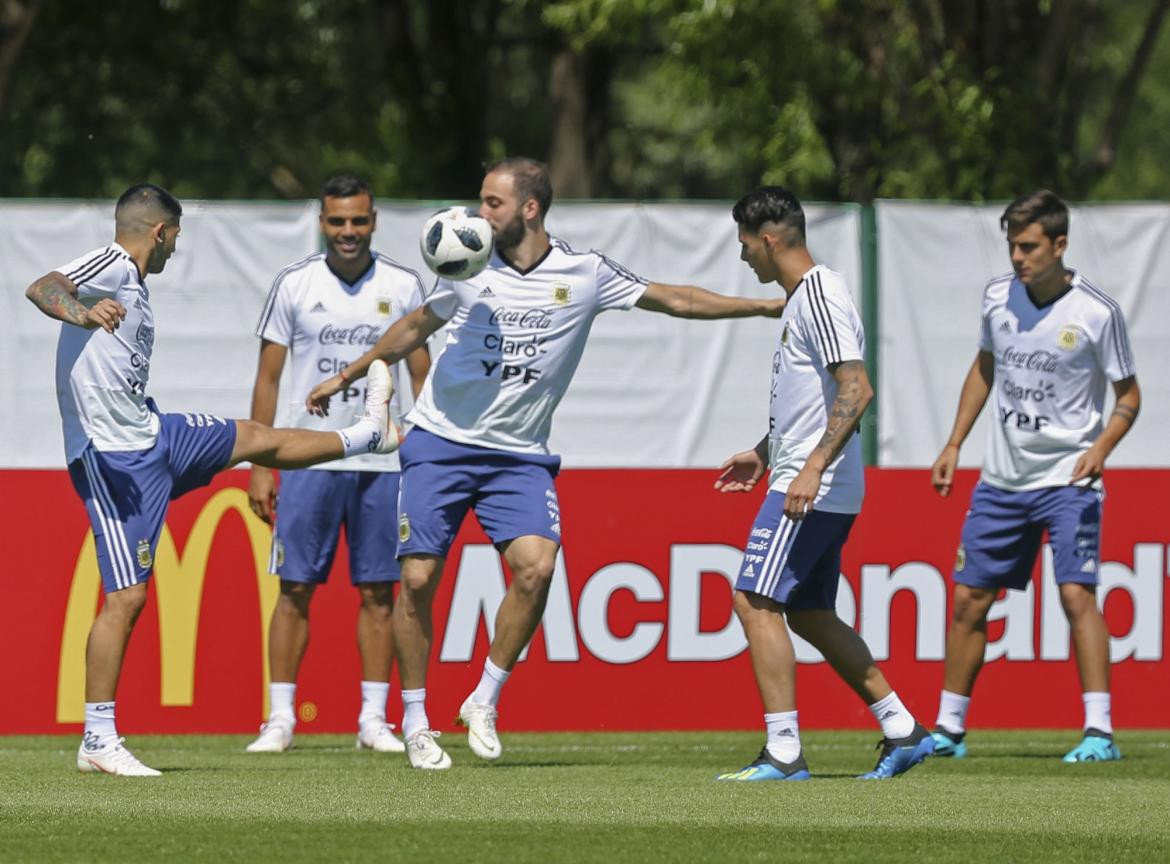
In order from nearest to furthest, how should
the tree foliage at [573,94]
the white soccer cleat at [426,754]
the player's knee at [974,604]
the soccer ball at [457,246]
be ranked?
1. the soccer ball at [457,246]
2. the white soccer cleat at [426,754]
3. the player's knee at [974,604]
4. the tree foliage at [573,94]

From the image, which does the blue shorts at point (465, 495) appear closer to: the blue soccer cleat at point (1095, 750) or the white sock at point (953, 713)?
the white sock at point (953, 713)

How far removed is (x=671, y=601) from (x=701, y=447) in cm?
148

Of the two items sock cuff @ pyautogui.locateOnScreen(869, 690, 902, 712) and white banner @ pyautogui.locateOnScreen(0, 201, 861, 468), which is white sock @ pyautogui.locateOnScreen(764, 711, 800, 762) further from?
white banner @ pyautogui.locateOnScreen(0, 201, 861, 468)

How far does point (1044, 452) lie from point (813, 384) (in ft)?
6.23

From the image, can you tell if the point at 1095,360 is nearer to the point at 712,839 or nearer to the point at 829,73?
the point at 712,839

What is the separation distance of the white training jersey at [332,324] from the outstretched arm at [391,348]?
0.79 metres

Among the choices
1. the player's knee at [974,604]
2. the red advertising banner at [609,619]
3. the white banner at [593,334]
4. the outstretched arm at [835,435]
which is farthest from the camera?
the white banner at [593,334]

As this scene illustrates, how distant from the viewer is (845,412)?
8109 millimetres

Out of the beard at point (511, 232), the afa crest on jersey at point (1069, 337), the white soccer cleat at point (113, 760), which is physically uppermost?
the beard at point (511, 232)

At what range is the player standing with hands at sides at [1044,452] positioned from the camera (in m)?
9.75

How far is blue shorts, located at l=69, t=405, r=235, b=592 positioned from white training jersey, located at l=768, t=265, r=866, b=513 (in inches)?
87.7

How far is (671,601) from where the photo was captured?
11.3 metres

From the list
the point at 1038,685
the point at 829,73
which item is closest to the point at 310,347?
the point at 1038,685

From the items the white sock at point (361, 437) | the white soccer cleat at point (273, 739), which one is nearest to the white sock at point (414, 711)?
the white sock at point (361, 437)
